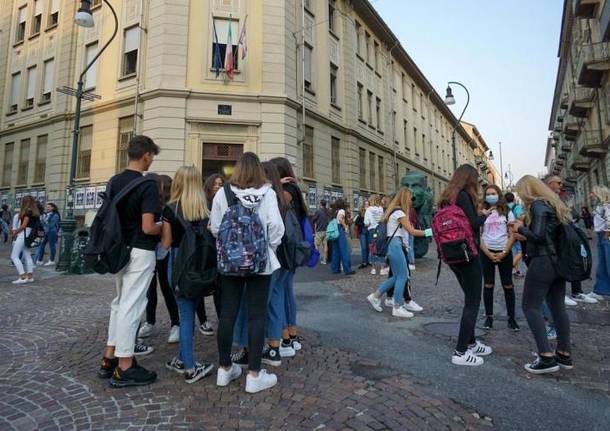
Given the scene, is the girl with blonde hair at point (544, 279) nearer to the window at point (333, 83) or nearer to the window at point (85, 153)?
the window at point (333, 83)

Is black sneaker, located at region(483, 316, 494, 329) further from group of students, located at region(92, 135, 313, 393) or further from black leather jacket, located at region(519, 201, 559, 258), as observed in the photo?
group of students, located at region(92, 135, 313, 393)

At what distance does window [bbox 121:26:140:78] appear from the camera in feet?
56.4

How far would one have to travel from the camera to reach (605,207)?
6.58 m

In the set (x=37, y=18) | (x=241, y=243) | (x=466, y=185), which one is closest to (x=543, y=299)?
(x=466, y=185)

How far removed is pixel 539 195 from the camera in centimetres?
369

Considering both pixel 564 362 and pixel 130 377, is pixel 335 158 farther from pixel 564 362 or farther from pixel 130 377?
pixel 130 377

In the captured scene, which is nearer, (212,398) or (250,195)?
(212,398)

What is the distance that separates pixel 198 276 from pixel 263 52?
1534 cm

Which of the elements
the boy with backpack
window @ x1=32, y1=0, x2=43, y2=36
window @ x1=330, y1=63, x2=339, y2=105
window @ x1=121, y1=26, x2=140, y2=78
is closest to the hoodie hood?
the boy with backpack

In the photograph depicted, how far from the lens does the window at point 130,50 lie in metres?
17.2

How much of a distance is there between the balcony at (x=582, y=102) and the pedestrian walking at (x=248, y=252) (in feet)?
100.0

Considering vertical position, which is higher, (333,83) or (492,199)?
(333,83)

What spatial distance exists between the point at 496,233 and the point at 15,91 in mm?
27293

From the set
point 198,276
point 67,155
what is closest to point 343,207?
point 198,276
